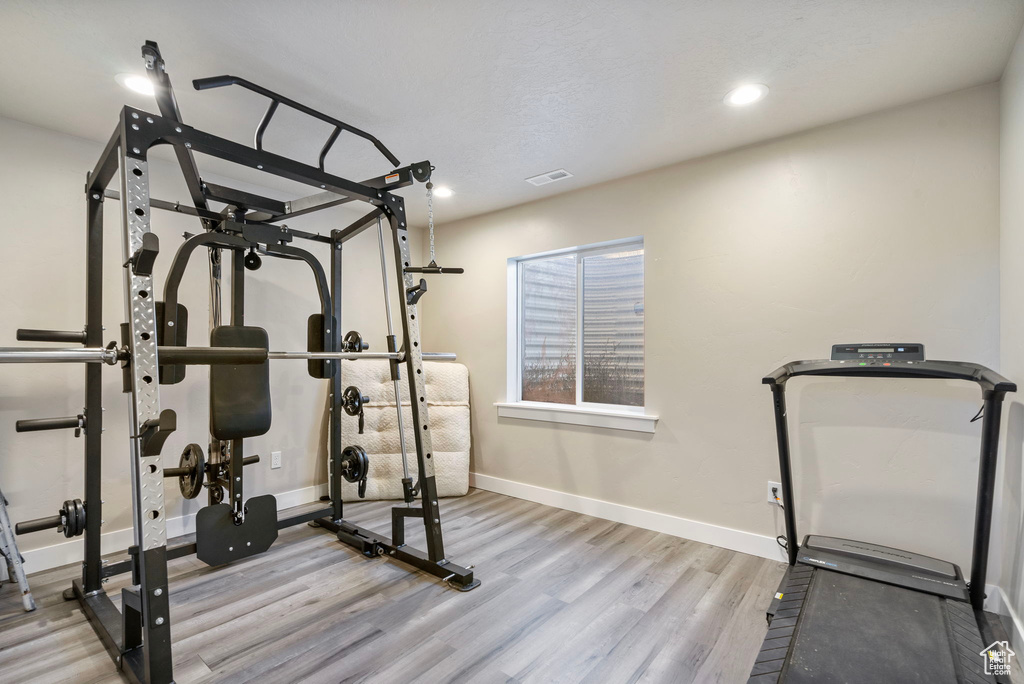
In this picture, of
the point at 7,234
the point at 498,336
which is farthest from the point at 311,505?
the point at 7,234

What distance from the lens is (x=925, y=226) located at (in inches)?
83.2

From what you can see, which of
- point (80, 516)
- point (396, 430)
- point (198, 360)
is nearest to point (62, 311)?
point (80, 516)

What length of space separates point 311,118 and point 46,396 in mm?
1953

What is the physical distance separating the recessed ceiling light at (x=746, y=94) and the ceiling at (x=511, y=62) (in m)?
0.04

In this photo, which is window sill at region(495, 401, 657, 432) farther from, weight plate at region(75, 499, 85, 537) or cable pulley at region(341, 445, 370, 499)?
weight plate at region(75, 499, 85, 537)

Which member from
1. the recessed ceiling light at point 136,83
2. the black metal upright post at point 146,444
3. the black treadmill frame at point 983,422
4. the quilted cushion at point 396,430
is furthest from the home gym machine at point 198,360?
the black treadmill frame at point 983,422

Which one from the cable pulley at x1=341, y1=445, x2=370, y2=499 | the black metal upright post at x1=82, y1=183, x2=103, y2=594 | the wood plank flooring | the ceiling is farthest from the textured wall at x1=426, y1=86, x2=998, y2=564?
the black metal upright post at x1=82, y1=183, x2=103, y2=594

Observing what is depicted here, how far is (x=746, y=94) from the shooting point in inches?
81.0

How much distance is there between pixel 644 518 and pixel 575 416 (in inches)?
30.7

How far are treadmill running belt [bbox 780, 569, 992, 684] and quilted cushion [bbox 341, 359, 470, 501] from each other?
2440mm

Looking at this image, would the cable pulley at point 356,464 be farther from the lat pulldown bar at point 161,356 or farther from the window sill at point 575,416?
the window sill at point 575,416

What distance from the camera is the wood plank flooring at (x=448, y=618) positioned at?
5.43 ft

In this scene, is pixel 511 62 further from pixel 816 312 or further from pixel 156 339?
pixel 816 312

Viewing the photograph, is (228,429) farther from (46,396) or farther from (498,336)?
(498,336)
